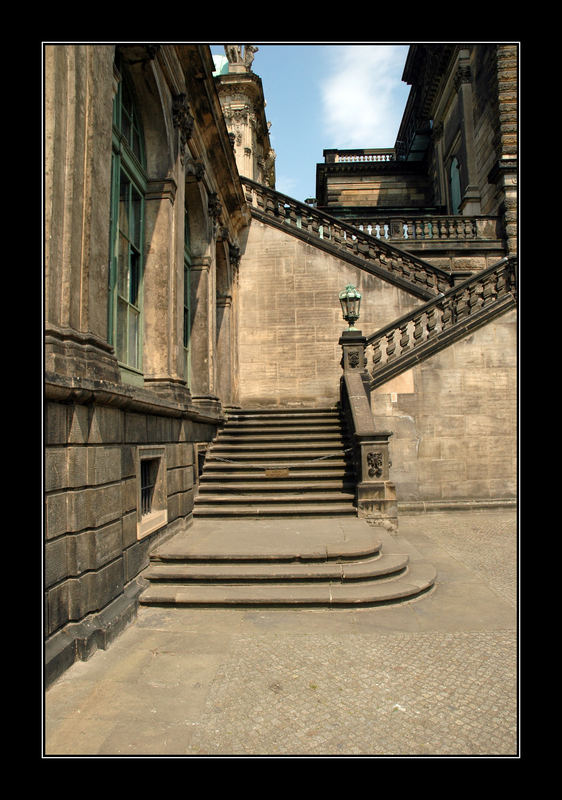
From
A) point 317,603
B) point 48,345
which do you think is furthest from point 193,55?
point 317,603

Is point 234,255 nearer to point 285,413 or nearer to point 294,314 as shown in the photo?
point 294,314

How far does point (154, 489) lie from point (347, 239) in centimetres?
1095

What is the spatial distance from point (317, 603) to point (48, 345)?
363 centimetres

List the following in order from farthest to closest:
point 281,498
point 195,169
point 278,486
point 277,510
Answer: point 195,169, point 278,486, point 281,498, point 277,510

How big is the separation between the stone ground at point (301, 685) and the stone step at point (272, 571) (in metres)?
0.45

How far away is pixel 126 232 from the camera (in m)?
6.75

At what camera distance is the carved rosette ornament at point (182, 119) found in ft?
25.7

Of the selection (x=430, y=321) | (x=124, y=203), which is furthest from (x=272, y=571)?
(x=430, y=321)

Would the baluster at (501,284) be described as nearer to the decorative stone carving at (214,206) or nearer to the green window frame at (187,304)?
the decorative stone carving at (214,206)

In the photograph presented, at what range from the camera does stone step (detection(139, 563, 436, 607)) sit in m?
5.09

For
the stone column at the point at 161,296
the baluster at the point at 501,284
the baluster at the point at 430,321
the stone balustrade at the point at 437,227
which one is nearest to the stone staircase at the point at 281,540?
the stone column at the point at 161,296

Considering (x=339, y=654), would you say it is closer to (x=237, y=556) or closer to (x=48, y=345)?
(x=237, y=556)

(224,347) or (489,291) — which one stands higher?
(489,291)

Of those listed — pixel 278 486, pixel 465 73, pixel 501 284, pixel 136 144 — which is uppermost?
pixel 465 73
